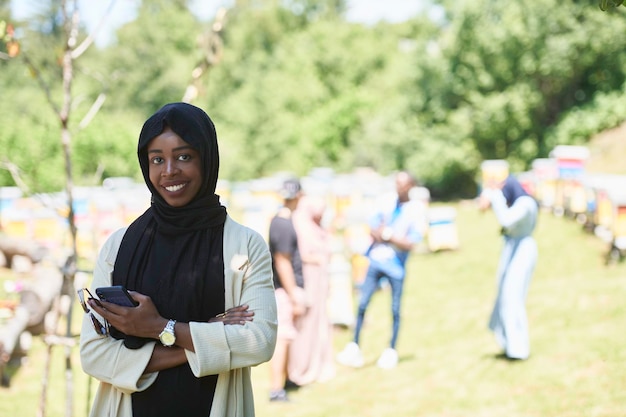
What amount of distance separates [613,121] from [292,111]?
22.2 metres

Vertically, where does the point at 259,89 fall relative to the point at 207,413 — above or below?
above

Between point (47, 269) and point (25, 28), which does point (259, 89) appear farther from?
point (25, 28)

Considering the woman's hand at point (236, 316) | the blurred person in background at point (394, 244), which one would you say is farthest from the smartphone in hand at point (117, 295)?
the blurred person in background at point (394, 244)

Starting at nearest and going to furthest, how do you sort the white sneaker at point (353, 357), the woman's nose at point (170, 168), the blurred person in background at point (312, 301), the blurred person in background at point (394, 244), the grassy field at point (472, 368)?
1. the woman's nose at point (170, 168)
2. the grassy field at point (472, 368)
3. the blurred person in background at point (312, 301)
4. the blurred person in background at point (394, 244)
5. the white sneaker at point (353, 357)

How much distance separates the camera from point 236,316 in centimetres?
233

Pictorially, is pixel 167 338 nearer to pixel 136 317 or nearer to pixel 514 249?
A: pixel 136 317

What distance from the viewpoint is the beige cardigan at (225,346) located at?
2271 millimetres

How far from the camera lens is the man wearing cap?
7.40 metres

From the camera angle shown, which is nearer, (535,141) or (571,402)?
(571,402)

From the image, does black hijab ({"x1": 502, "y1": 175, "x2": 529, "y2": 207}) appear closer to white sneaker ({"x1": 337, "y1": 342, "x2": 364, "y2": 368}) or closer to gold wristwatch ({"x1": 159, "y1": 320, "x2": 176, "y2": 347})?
white sneaker ({"x1": 337, "y1": 342, "x2": 364, "y2": 368})

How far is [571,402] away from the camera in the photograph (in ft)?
21.4

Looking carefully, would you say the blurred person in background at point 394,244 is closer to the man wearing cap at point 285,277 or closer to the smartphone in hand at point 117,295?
the man wearing cap at point 285,277

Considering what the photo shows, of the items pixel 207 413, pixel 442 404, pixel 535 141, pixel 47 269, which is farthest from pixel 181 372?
pixel 535 141

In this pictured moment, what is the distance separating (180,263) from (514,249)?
5735 millimetres
